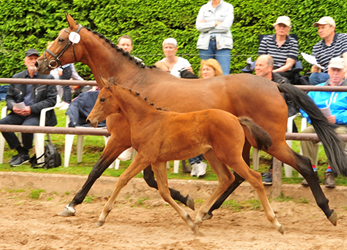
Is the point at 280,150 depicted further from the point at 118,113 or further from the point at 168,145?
the point at 118,113

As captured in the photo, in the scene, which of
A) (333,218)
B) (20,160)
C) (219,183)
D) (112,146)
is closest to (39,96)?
(20,160)

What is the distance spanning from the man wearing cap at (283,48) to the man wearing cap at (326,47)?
1.06 ft

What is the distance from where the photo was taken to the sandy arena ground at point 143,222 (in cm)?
457

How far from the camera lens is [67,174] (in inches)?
264

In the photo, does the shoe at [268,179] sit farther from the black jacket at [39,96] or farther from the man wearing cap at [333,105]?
the black jacket at [39,96]

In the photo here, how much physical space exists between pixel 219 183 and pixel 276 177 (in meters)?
1.07

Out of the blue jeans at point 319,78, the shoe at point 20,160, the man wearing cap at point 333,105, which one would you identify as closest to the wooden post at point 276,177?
the man wearing cap at point 333,105

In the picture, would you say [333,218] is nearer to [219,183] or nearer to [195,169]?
[219,183]

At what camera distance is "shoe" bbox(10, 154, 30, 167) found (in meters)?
7.14

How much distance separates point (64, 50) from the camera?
5719 millimetres

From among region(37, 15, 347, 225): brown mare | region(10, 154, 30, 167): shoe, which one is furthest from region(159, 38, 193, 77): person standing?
region(10, 154, 30, 167): shoe

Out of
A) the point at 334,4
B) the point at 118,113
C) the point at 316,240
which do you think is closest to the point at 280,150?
the point at 316,240

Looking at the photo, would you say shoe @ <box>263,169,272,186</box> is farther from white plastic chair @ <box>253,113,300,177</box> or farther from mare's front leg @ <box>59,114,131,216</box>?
mare's front leg @ <box>59,114,131,216</box>

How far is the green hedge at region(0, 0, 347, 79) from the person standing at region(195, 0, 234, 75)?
4.05ft
